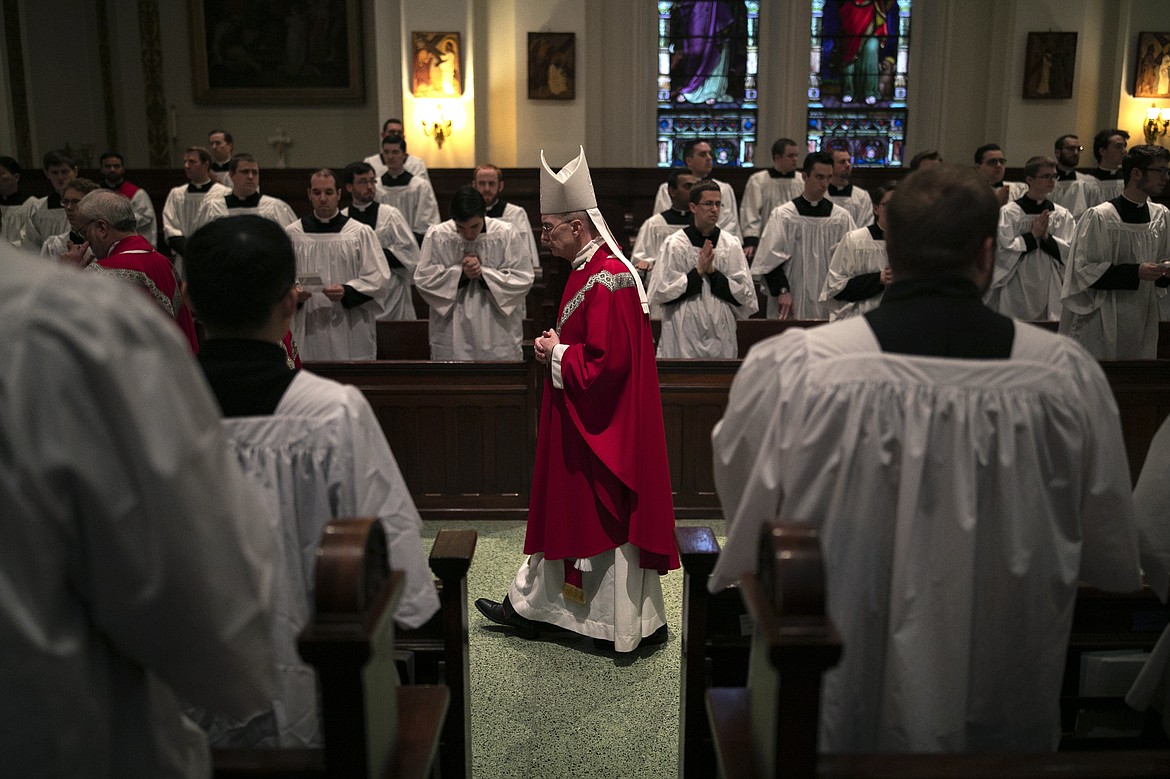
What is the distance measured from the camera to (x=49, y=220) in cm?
977

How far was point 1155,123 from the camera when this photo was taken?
1249cm

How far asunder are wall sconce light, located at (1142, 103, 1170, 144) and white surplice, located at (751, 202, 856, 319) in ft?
20.5

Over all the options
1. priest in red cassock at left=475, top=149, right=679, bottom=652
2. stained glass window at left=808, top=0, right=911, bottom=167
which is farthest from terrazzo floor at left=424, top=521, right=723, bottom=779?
stained glass window at left=808, top=0, right=911, bottom=167

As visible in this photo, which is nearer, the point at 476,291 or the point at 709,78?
the point at 476,291

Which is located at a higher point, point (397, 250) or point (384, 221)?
point (384, 221)

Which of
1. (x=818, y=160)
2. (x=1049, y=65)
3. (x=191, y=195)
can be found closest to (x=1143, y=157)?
(x=818, y=160)

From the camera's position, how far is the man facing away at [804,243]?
816 centimetres

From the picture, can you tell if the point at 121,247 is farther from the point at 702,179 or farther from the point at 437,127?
the point at 437,127

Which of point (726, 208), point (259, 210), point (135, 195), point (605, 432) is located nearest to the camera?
point (605, 432)

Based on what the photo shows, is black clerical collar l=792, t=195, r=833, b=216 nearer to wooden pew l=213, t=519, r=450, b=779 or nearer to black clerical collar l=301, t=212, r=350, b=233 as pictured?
black clerical collar l=301, t=212, r=350, b=233

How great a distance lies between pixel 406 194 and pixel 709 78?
5.45 meters

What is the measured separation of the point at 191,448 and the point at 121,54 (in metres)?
15.2

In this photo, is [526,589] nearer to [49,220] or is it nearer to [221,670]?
[221,670]

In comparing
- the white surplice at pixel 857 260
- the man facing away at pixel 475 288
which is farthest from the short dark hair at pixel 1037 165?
the man facing away at pixel 475 288
